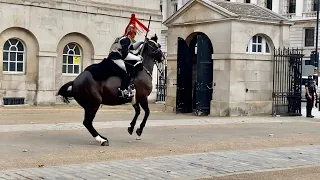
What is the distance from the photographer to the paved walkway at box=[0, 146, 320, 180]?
802 centimetres

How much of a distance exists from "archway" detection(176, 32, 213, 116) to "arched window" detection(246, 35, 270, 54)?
1516mm

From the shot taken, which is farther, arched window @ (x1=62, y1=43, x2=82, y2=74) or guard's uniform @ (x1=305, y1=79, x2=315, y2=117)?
arched window @ (x1=62, y1=43, x2=82, y2=74)

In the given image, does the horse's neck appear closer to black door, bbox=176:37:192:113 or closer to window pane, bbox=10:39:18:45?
black door, bbox=176:37:192:113

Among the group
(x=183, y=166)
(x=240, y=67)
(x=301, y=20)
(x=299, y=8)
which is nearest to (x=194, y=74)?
(x=240, y=67)

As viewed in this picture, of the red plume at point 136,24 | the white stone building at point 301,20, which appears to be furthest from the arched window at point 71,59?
the white stone building at point 301,20

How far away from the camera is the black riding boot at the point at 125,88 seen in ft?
39.1

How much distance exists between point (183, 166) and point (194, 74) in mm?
13014

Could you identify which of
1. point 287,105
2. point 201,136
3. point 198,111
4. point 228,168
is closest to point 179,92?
point 198,111

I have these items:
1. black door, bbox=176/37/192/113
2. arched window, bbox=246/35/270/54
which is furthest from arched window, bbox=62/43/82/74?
arched window, bbox=246/35/270/54

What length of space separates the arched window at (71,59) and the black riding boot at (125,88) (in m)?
14.6

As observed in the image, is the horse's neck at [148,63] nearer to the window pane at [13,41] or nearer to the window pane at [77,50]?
the window pane at [13,41]

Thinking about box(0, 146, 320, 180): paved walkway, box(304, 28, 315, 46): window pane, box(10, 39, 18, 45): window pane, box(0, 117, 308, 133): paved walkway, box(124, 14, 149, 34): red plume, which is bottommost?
box(0, 146, 320, 180): paved walkway

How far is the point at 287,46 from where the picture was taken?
70.2 feet

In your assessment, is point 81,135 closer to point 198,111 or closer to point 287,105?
point 198,111
